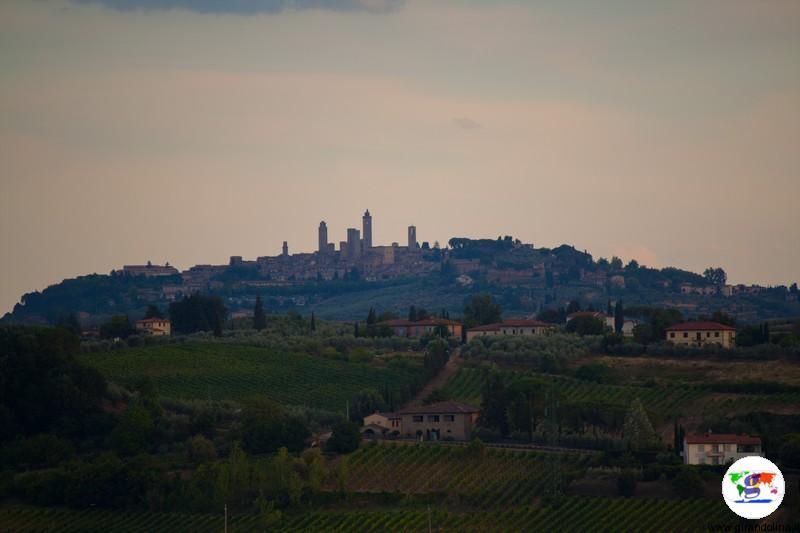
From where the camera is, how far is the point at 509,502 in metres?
70.3

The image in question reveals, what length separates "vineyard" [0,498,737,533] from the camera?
65812mm

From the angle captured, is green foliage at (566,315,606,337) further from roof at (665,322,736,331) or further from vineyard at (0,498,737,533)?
vineyard at (0,498,737,533)

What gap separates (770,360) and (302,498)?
3766 cm

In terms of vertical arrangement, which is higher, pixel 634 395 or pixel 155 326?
pixel 155 326

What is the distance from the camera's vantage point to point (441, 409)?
84938 mm

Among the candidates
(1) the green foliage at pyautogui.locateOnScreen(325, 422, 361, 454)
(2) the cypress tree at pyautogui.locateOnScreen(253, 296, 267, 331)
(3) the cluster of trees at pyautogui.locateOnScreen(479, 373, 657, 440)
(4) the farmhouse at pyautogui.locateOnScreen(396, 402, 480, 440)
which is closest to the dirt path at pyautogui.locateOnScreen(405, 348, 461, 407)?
(4) the farmhouse at pyautogui.locateOnScreen(396, 402, 480, 440)

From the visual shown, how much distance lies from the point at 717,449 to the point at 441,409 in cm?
1633

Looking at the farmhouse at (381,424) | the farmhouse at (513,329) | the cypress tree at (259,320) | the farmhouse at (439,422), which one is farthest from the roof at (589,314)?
the farmhouse at (381,424)

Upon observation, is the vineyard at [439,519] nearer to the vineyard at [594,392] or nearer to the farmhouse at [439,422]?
the farmhouse at [439,422]

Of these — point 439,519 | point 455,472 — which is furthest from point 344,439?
point 439,519

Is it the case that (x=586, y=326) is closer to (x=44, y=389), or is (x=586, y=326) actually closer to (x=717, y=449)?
(x=44, y=389)

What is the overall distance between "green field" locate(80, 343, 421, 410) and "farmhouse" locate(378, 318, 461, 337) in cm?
1583

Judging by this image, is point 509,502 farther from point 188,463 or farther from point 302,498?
point 188,463

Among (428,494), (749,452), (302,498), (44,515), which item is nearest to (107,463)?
(44,515)
